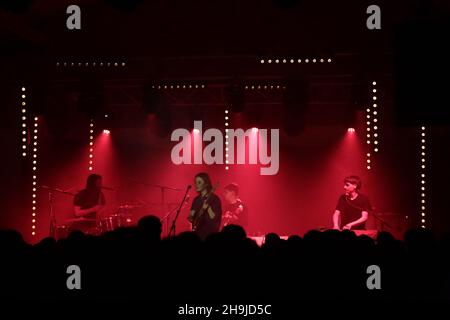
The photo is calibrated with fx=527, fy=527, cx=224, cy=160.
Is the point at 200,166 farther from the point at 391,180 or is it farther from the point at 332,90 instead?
the point at 391,180

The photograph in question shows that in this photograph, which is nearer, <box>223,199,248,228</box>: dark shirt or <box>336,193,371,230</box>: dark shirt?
<box>336,193,371,230</box>: dark shirt

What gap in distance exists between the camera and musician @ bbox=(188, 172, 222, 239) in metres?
7.27

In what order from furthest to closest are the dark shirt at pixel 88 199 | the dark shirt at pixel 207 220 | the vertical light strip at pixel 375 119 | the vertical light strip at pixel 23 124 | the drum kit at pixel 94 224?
1. the vertical light strip at pixel 375 119
2. the dark shirt at pixel 88 199
3. the vertical light strip at pixel 23 124
4. the drum kit at pixel 94 224
5. the dark shirt at pixel 207 220

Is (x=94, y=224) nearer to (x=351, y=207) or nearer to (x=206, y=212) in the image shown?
(x=206, y=212)

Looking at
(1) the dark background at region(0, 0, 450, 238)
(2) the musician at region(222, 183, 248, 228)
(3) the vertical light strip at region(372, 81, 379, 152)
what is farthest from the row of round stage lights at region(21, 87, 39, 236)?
(3) the vertical light strip at region(372, 81, 379, 152)

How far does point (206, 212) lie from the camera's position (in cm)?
733

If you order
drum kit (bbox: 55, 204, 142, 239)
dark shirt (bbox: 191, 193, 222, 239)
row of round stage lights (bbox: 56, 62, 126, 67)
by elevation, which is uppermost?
row of round stage lights (bbox: 56, 62, 126, 67)

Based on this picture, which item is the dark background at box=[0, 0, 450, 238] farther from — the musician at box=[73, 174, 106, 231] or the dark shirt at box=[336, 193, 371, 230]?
the dark shirt at box=[336, 193, 371, 230]

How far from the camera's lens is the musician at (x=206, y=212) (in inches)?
286

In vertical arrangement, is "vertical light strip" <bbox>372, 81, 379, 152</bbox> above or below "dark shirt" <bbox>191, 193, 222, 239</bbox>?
above

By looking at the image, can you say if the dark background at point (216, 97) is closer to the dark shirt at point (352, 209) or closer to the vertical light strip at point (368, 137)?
the vertical light strip at point (368, 137)

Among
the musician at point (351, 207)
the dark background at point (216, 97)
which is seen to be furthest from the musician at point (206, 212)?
the dark background at point (216, 97)

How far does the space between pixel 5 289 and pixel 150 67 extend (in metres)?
7.09
